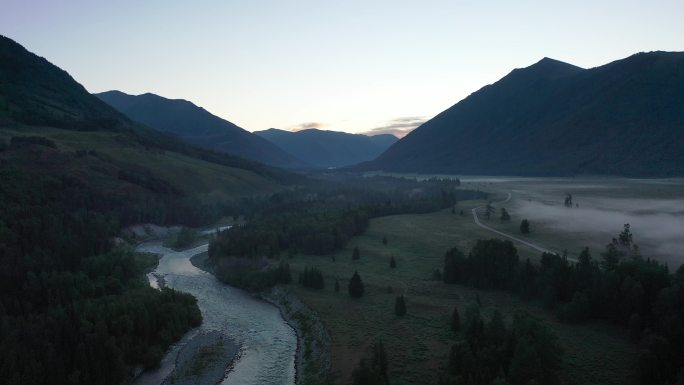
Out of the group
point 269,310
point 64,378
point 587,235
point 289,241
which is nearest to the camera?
point 64,378

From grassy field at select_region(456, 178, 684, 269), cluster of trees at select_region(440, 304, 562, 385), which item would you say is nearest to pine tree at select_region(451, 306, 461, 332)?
cluster of trees at select_region(440, 304, 562, 385)

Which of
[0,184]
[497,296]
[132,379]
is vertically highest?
[0,184]

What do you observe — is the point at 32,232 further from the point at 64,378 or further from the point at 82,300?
the point at 64,378

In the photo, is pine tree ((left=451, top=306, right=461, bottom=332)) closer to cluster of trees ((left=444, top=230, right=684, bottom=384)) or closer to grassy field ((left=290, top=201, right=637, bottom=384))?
grassy field ((left=290, top=201, right=637, bottom=384))

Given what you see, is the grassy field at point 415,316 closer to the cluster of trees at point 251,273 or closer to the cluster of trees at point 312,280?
the cluster of trees at point 312,280

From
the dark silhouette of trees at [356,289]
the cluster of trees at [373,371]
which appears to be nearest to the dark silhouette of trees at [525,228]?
the dark silhouette of trees at [356,289]

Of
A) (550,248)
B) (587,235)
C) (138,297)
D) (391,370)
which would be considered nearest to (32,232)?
(138,297)

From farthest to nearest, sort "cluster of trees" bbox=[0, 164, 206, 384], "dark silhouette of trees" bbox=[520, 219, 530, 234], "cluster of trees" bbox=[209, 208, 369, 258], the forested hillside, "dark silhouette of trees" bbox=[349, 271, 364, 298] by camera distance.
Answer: "dark silhouette of trees" bbox=[520, 219, 530, 234] < "cluster of trees" bbox=[209, 208, 369, 258] < "dark silhouette of trees" bbox=[349, 271, 364, 298] < the forested hillside < "cluster of trees" bbox=[0, 164, 206, 384]
